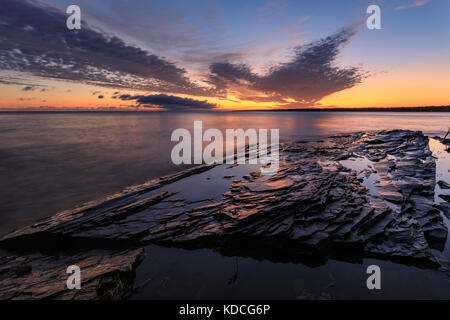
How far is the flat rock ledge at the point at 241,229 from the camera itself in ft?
14.7

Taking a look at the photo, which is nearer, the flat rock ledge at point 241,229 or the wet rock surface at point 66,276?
the wet rock surface at point 66,276

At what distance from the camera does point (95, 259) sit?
4680 mm

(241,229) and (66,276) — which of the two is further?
(241,229)

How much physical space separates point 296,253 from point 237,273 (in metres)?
1.74

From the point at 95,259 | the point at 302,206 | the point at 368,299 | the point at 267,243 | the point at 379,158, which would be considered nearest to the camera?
the point at 368,299

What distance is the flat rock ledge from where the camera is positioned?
14.7 feet

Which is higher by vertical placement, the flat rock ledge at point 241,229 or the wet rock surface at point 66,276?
the flat rock ledge at point 241,229

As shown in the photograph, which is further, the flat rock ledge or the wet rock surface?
the flat rock ledge

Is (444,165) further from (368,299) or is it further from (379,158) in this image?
(368,299)

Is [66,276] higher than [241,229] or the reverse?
the reverse

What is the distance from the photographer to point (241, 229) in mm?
5500

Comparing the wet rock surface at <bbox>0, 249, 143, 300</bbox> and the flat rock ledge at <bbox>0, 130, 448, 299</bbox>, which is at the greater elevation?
the flat rock ledge at <bbox>0, 130, 448, 299</bbox>
